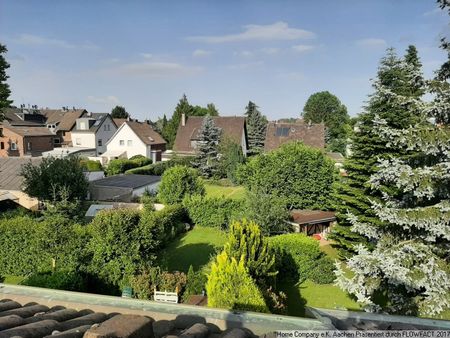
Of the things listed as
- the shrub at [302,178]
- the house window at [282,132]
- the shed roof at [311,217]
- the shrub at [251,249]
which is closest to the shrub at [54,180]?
the shrub at [302,178]

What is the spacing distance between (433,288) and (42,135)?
52899mm

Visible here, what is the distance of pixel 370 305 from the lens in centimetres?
1102

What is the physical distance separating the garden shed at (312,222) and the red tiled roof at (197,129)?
86.1 feet

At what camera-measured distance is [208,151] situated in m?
45.5

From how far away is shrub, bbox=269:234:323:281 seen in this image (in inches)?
703

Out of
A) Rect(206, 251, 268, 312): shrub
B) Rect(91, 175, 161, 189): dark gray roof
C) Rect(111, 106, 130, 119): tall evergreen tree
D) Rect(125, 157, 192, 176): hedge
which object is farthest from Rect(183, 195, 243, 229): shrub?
Rect(111, 106, 130, 119): tall evergreen tree

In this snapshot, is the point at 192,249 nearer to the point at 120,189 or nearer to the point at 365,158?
the point at 365,158

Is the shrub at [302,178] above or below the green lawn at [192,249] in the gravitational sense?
above

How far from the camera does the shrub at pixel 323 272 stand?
17609mm

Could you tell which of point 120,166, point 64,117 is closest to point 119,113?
point 64,117

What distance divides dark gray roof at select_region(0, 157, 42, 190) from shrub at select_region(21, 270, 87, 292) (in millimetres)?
18371

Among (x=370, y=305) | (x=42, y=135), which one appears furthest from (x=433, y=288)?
(x=42, y=135)

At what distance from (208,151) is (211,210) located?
65.1 feet

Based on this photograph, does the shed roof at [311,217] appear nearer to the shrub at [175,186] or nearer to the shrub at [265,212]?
the shrub at [265,212]
